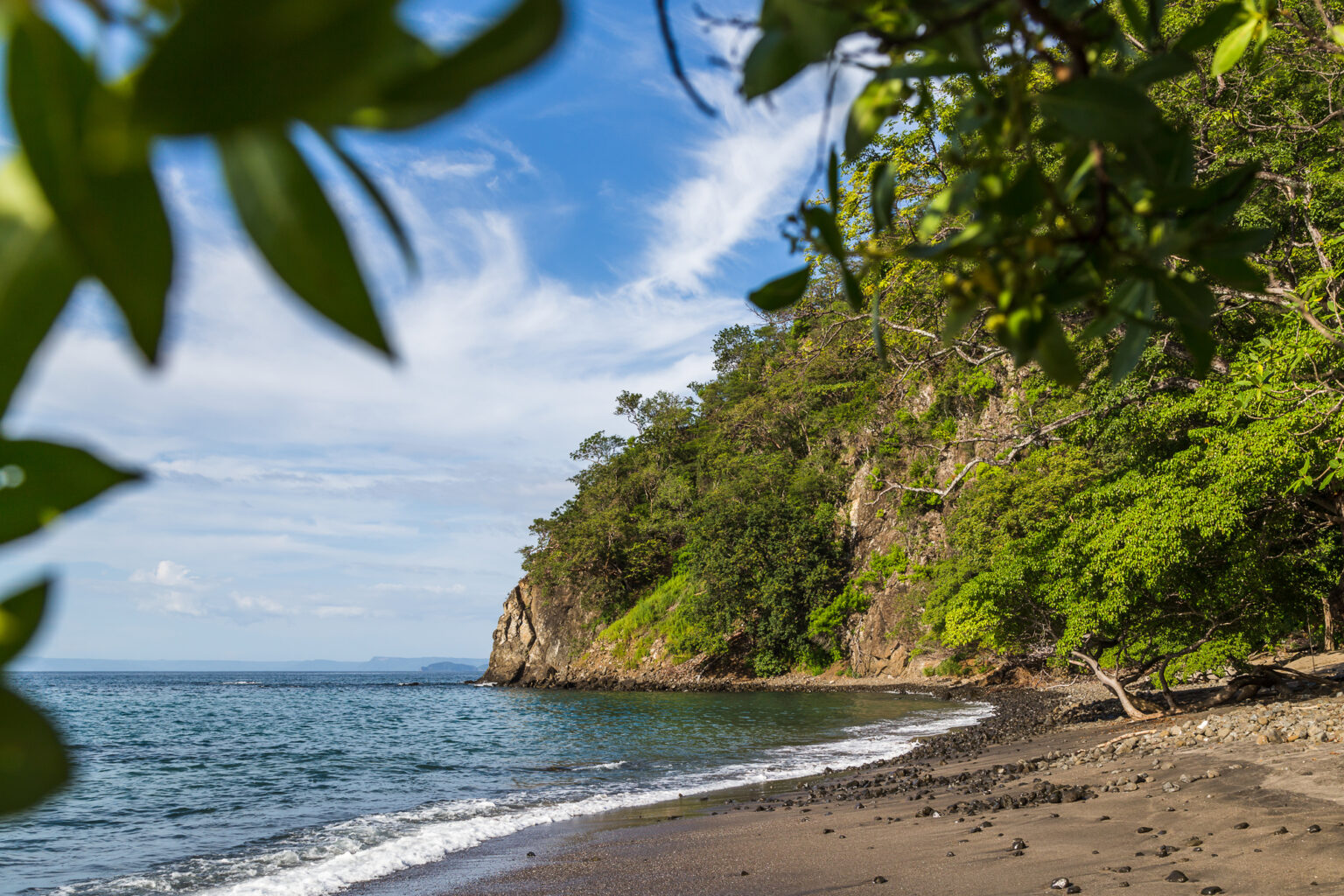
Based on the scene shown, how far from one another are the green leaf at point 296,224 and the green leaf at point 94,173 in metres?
0.02

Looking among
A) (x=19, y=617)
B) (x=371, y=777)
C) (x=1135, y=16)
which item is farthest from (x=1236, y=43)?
(x=371, y=777)

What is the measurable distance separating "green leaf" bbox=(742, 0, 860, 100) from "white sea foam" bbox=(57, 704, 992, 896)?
336 inches

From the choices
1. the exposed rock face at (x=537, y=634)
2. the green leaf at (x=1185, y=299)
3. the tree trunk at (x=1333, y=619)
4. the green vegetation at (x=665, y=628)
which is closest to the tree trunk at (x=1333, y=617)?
the tree trunk at (x=1333, y=619)

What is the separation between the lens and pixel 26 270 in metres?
0.19

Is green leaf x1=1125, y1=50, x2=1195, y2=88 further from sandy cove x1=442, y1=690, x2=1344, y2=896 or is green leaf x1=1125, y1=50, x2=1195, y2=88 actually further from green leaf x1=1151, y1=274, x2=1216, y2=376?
sandy cove x1=442, y1=690, x2=1344, y2=896

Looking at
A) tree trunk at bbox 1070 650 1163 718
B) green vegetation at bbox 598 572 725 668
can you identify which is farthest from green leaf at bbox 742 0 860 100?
green vegetation at bbox 598 572 725 668

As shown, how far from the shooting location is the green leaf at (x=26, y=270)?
185mm

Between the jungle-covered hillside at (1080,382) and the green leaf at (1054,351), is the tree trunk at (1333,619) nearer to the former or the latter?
the jungle-covered hillside at (1080,382)

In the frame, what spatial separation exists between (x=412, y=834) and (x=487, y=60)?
11063mm

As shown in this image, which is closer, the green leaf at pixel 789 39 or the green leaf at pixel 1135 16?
the green leaf at pixel 789 39

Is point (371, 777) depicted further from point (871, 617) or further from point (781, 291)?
point (871, 617)

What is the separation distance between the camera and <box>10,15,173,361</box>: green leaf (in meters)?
0.18

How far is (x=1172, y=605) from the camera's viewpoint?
1024 cm

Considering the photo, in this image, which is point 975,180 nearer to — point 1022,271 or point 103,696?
point 1022,271
